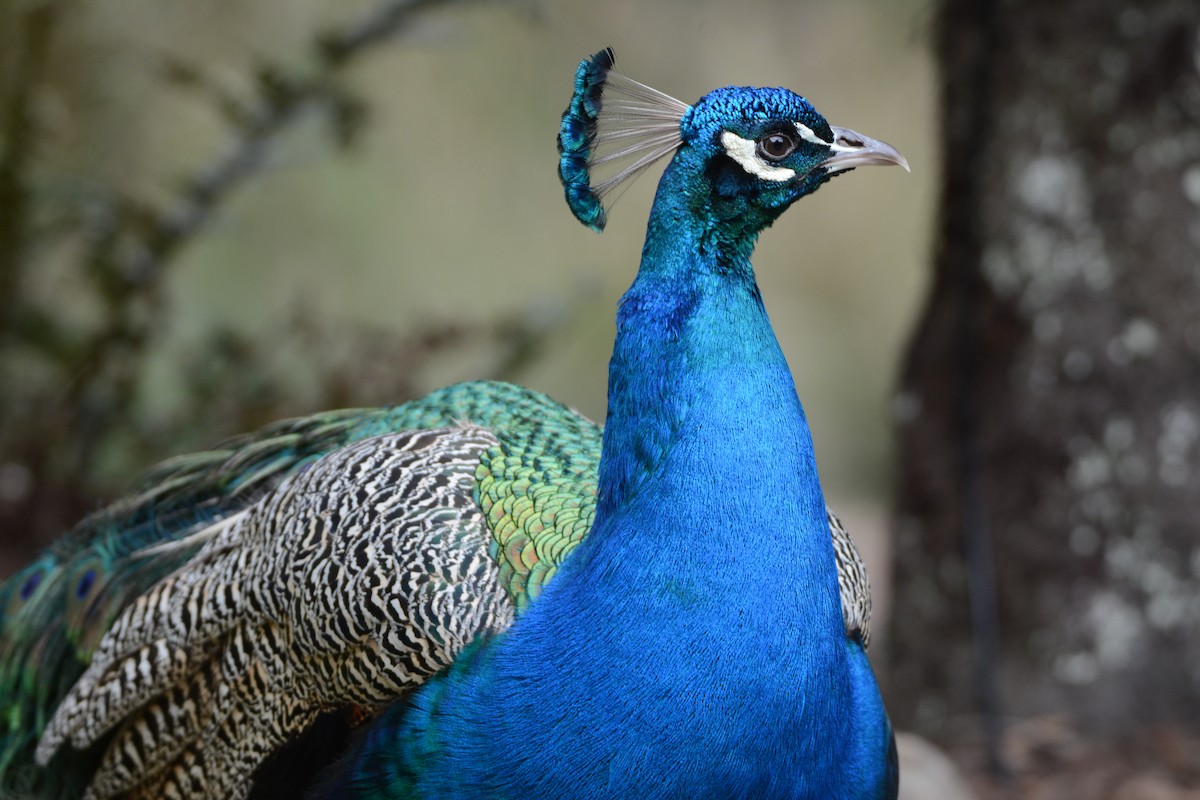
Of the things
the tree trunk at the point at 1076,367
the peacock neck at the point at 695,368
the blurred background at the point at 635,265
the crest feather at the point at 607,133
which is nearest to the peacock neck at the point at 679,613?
the peacock neck at the point at 695,368

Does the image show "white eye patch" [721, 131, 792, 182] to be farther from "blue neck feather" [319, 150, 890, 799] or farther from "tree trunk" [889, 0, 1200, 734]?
"tree trunk" [889, 0, 1200, 734]

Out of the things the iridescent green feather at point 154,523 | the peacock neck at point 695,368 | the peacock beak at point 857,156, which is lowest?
the iridescent green feather at point 154,523

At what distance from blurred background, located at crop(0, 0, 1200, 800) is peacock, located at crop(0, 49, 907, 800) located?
2.14 ft

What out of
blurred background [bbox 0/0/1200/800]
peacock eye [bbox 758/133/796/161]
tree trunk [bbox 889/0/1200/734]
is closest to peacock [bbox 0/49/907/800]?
peacock eye [bbox 758/133/796/161]

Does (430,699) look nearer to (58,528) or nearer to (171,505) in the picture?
(171,505)

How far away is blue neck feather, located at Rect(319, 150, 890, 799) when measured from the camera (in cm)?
181

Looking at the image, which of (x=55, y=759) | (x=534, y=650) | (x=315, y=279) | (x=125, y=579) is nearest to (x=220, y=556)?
(x=125, y=579)

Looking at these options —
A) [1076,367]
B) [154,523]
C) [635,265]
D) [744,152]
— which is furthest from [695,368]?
[635,265]

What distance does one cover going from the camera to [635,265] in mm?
8000

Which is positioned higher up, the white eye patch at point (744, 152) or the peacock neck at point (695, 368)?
the white eye patch at point (744, 152)

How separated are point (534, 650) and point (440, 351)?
10.6 feet

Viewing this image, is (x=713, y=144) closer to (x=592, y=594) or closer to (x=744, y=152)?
(x=744, y=152)

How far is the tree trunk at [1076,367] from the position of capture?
141 inches

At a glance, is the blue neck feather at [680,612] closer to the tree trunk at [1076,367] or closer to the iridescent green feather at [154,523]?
the iridescent green feather at [154,523]
